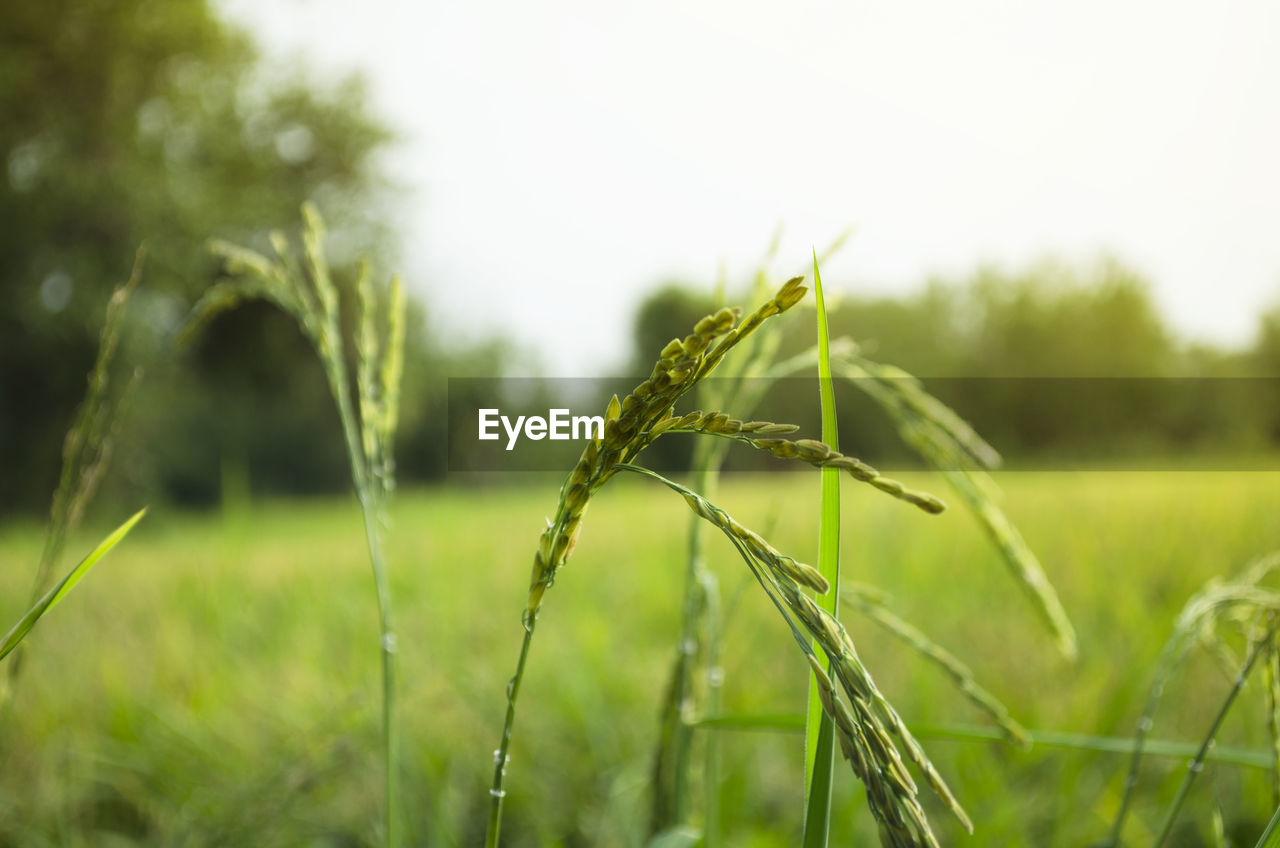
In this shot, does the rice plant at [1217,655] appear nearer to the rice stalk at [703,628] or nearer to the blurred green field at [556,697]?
the blurred green field at [556,697]

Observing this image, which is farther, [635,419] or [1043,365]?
[1043,365]

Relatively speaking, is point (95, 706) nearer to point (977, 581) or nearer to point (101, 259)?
point (977, 581)

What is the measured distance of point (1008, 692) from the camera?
128 centimetres

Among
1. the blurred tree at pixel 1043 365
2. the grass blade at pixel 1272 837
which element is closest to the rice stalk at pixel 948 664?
the grass blade at pixel 1272 837

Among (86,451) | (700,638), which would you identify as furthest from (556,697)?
(86,451)

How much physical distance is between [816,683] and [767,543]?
76 mm

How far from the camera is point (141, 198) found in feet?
31.6

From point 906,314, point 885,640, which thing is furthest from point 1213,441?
point 885,640

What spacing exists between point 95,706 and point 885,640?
4.88 ft

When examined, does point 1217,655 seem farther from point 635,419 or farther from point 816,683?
point 635,419

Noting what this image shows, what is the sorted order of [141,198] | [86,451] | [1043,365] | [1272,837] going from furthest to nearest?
1. [1043,365]
2. [141,198]
3. [86,451]
4. [1272,837]

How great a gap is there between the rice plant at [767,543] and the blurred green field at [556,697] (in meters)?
0.37

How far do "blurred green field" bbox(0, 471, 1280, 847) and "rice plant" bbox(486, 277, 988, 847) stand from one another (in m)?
0.37

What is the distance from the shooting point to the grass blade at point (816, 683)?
13.2 inches
